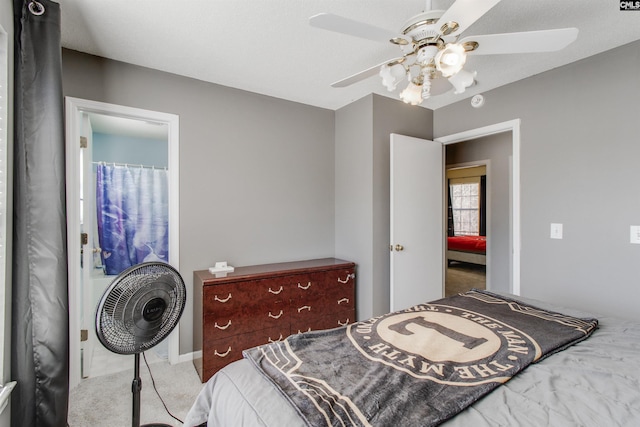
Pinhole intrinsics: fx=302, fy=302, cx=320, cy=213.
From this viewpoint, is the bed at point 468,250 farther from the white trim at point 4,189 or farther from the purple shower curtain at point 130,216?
the white trim at point 4,189

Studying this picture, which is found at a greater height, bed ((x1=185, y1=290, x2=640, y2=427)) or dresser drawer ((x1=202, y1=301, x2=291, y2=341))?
bed ((x1=185, y1=290, x2=640, y2=427))

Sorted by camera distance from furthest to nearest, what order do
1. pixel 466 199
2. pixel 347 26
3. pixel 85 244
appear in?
pixel 466 199 → pixel 85 244 → pixel 347 26

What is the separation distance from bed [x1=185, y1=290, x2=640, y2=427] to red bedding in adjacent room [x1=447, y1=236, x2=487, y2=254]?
192 inches

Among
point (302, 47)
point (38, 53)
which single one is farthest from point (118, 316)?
point (302, 47)

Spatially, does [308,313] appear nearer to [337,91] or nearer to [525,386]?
[525,386]

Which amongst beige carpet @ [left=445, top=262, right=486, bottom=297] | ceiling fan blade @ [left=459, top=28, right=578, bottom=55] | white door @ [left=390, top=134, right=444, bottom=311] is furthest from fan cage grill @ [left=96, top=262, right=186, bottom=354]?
beige carpet @ [left=445, top=262, right=486, bottom=297]

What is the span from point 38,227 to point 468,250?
20.8 ft

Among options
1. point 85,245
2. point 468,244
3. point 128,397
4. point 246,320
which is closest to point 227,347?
point 246,320

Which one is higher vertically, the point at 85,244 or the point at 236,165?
the point at 236,165

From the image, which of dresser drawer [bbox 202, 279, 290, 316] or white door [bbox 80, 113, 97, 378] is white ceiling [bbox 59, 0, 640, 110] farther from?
dresser drawer [bbox 202, 279, 290, 316]

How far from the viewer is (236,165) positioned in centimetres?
274

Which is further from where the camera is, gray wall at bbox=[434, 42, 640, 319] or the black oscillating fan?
gray wall at bbox=[434, 42, 640, 319]

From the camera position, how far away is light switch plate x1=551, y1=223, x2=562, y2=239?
90.0 inches

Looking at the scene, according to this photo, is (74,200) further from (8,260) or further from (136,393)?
(136,393)
